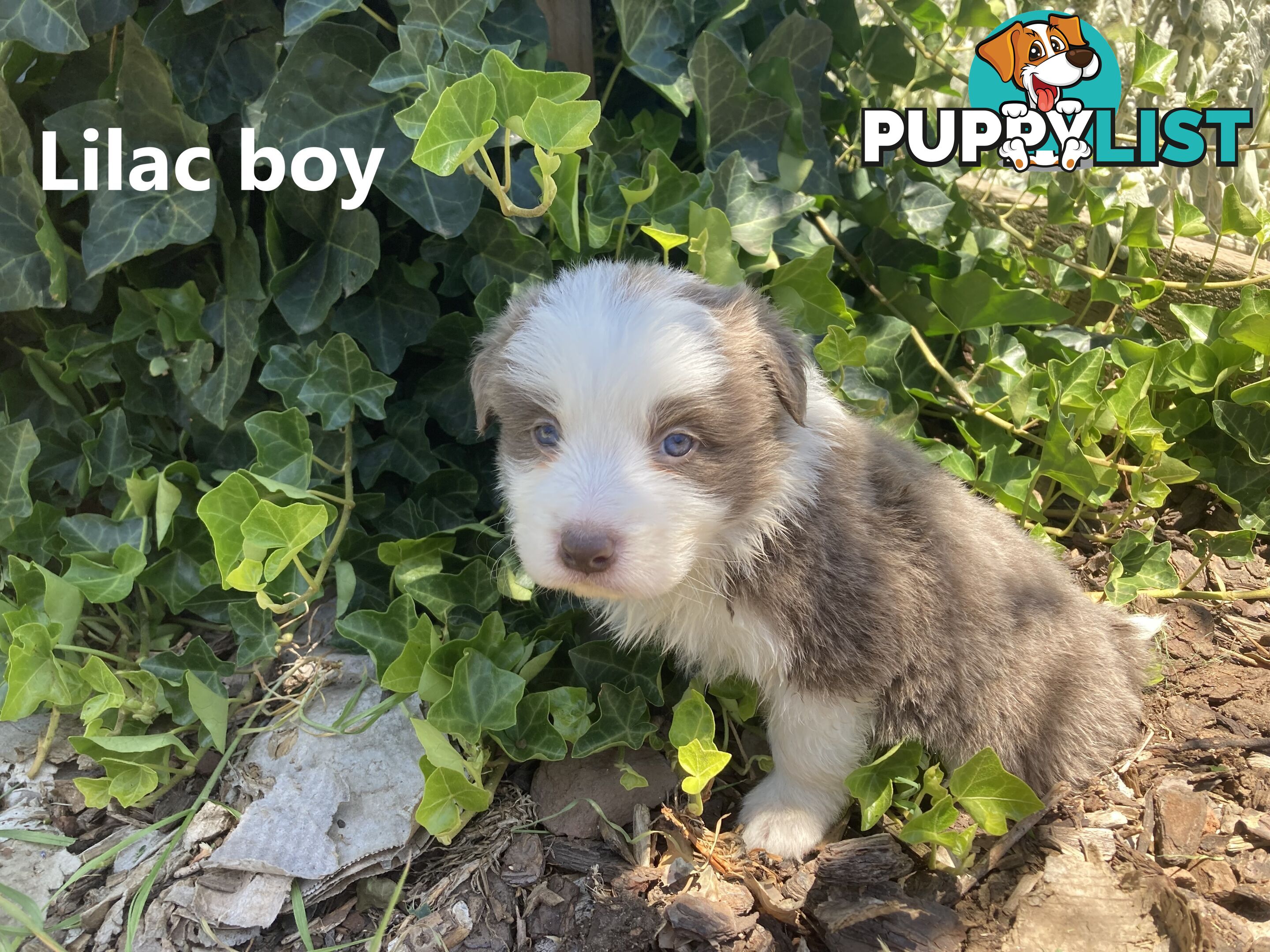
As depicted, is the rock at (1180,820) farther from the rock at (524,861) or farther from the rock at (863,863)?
the rock at (524,861)

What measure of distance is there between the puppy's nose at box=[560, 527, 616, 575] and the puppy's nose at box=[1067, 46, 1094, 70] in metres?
3.48

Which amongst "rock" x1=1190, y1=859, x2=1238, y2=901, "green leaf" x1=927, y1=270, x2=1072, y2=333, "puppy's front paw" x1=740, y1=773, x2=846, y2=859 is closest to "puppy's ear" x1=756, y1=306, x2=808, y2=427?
"puppy's front paw" x1=740, y1=773, x2=846, y2=859

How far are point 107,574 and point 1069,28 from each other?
15.0 feet

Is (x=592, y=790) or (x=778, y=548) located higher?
(x=778, y=548)

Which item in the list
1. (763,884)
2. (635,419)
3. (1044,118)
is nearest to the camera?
(635,419)

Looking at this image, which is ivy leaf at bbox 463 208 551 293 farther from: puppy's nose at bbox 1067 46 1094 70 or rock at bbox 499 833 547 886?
puppy's nose at bbox 1067 46 1094 70

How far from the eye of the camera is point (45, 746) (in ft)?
10.2

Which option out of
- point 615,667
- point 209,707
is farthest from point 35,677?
point 615,667

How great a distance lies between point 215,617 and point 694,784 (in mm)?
1923

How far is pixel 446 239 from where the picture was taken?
3238 millimetres

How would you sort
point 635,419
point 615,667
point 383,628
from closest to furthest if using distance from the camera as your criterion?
1. point 635,419
2. point 383,628
3. point 615,667

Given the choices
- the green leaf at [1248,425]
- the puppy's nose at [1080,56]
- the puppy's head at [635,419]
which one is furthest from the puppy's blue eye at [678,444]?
the puppy's nose at [1080,56]

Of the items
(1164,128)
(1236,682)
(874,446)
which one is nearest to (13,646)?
(874,446)

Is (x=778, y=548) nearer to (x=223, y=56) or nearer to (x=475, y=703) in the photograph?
(x=475, y=703)
